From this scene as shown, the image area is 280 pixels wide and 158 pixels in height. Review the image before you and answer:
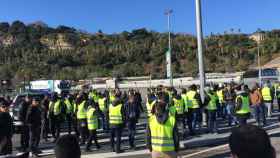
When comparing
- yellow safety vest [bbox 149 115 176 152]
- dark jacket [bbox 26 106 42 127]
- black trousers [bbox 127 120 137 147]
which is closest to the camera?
yellow safety vest [bbox 149 115 176 152]

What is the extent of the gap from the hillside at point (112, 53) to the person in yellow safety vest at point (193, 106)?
6253cm

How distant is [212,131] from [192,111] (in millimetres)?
961

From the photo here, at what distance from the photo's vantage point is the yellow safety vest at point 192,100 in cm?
1747

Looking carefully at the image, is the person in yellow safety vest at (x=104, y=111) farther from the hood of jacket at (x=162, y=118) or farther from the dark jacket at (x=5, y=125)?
the hood of jacket at (x=162, y=118)

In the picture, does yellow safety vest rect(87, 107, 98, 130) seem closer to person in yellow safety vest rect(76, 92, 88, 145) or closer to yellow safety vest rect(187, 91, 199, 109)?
person in yellow safety vest rect(76, 92, 88, 145)

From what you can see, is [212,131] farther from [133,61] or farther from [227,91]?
[133,61]

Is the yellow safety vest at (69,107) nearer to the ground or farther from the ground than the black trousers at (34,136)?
farther from the ground

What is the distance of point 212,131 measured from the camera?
17578 mm

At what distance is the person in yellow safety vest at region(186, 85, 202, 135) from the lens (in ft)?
57.3

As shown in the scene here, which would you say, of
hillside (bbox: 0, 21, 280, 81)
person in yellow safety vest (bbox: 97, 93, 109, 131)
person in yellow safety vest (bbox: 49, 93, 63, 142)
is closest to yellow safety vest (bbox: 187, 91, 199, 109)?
person in yellow safety vest (bbox: 97, 93, 109, 131)

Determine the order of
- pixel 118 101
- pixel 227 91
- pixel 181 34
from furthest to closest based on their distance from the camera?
pixel 181 34, pixel 227 91, pixel 118 101

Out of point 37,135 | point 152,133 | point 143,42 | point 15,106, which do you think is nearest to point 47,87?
point 15,106

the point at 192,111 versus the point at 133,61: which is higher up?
the point at 133,61

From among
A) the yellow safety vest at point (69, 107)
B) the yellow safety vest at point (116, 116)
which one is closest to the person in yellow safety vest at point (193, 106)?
the yellow safety vest at point (116, 116)
